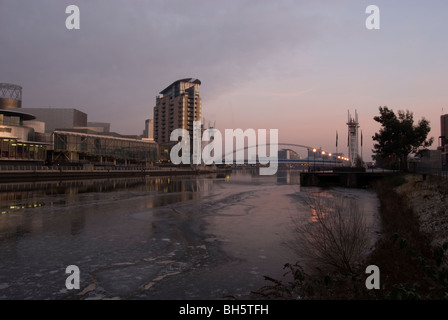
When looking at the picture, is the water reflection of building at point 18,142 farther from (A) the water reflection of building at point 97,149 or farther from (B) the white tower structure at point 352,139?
(B) the white tower structure at point 352,139

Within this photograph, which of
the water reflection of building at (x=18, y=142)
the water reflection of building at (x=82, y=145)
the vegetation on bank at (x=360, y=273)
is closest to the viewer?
the vegetation on bank at (x=360, y=273)

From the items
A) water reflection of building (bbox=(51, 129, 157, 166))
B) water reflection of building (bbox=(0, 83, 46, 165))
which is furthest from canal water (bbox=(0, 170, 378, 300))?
water reflection of building (bbox=(51, 129, 157, 166))

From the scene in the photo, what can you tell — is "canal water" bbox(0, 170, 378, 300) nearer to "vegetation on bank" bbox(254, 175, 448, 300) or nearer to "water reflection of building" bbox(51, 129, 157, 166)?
"vegetation on bank" bbox(254, 175, 448, 300)

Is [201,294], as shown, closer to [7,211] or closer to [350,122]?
[7,211]

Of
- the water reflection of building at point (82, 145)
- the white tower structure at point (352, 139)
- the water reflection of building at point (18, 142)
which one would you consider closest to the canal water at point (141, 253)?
the water reflection of building at point (18, 142)

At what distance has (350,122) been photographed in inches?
6083

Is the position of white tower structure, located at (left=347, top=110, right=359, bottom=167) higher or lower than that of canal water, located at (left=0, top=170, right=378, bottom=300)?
higher

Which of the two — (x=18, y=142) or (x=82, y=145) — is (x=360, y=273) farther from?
(x=82, y=145)

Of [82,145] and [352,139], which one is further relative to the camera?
[352,139]

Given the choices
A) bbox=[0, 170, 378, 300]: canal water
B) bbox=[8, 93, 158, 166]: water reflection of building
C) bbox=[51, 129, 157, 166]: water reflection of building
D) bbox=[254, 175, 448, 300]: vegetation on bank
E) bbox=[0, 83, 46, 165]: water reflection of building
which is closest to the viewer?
bbox=[254, 175, 448, 300]: vegetation on bank

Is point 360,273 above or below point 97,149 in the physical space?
below

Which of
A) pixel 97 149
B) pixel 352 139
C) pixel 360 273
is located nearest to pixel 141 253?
pixel 360 273
